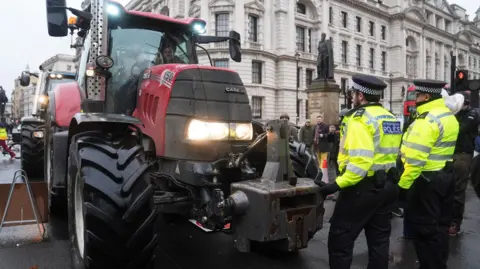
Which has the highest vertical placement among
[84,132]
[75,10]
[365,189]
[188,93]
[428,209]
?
[75,10]

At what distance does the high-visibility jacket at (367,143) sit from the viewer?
3455mm

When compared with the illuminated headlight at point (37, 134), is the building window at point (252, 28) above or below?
above

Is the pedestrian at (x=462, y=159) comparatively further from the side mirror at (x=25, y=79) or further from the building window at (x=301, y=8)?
the building window at (x=301, y=8)

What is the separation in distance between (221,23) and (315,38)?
12381mm

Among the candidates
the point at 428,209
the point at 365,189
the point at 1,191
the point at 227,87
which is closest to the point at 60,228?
the point at 1,191

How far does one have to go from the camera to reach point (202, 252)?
484 cm

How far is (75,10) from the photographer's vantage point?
421 centimetres

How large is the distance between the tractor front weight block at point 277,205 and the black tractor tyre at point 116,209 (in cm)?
72

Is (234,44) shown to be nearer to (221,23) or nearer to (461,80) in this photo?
(461,80)

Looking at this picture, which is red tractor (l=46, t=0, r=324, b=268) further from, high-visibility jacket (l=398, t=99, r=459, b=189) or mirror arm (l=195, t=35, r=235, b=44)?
high-visibility jacket (l=398, t=99, r=459, b=189)

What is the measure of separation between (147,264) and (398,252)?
11.0 ft

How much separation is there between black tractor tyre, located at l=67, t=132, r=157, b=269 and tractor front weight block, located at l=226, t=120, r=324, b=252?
0.72 metres

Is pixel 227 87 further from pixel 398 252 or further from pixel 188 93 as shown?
pixel 398 252

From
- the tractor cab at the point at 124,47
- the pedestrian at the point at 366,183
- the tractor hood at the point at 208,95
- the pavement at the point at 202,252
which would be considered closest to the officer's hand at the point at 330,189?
the pedestrian at the point at 366,183
